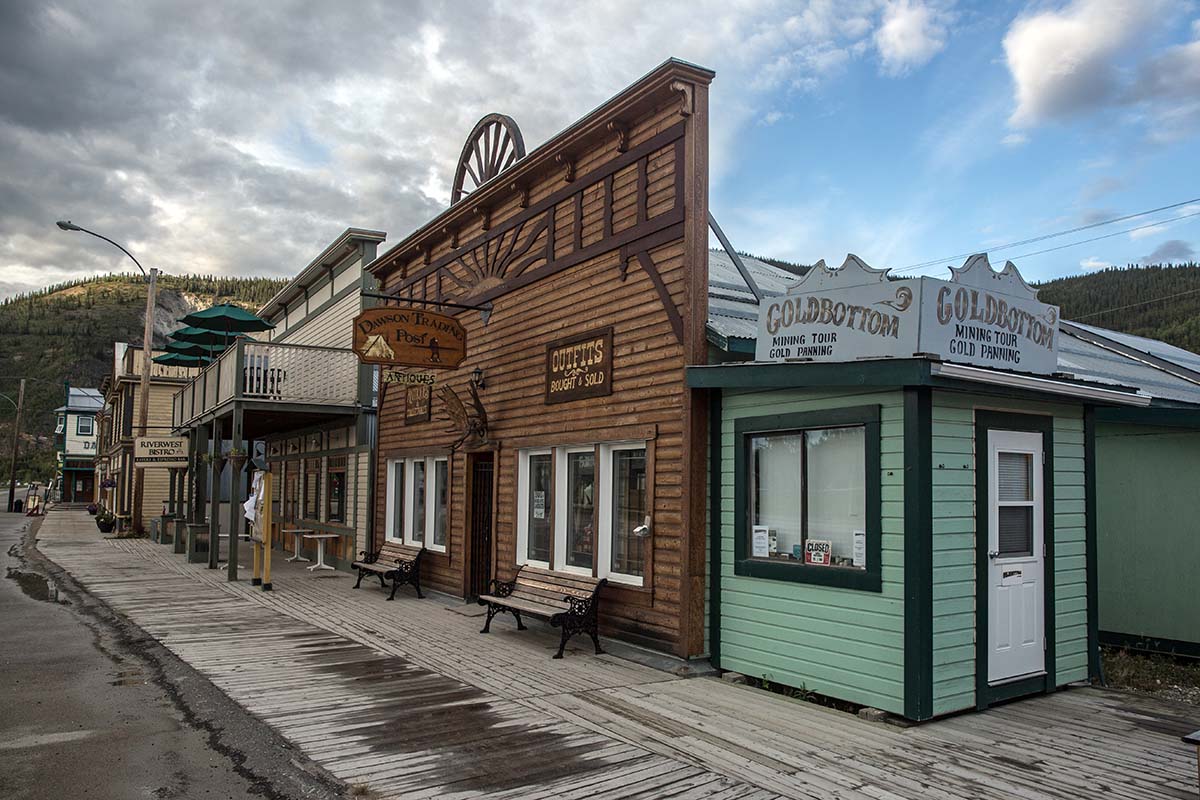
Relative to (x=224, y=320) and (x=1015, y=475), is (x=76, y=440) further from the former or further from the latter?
(x=1015, y=475)

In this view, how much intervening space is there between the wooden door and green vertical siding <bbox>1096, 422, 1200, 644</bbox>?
7.66 m

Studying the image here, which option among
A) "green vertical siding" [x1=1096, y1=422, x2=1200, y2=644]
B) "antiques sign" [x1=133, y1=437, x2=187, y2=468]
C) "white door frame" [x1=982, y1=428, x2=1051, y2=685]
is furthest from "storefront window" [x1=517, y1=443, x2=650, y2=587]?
"antiques sign" [x1=133, y1=437, x2=187, y2=468]

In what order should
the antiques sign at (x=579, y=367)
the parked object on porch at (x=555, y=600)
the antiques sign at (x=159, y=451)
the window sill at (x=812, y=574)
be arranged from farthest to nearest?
the antiques sign at (x=159, y=451) → the antiques sign at (x=579, y=367) → the parked object on porch at (x=555, y=600) → the window sill at (x=812, y=574)

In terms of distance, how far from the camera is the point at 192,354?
89.8 ft

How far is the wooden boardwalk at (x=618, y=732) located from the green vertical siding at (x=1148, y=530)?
216 centimetres

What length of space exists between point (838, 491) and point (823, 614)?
1009 mm

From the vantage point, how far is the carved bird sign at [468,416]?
1216 cm

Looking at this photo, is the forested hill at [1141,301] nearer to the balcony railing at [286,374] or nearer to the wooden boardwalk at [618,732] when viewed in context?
the balcony railing at [286,374]

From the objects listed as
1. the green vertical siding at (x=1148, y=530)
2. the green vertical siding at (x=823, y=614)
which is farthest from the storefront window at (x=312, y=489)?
the green vertical siding at (x=1148, y=530)

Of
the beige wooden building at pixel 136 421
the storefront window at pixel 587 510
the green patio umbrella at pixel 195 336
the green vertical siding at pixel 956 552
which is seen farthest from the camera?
the beige wooden building at pixel 136 421

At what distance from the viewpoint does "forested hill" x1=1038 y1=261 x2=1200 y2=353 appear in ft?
131

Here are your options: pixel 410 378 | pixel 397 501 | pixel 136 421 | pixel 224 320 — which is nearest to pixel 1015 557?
pixel 410 378

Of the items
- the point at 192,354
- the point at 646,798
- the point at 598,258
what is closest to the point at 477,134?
the point at 598,258

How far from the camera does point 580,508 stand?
405 inches
